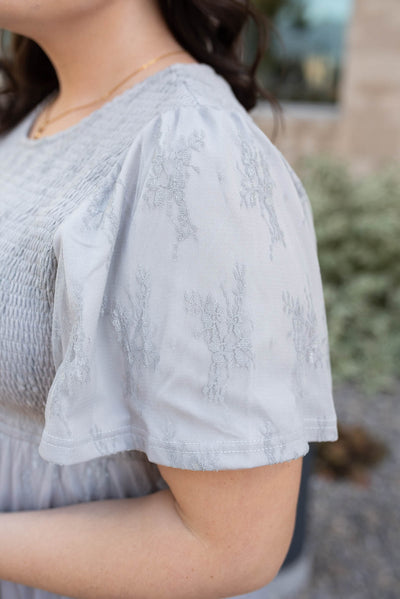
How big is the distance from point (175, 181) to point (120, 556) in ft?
1.65

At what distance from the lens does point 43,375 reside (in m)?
0.90

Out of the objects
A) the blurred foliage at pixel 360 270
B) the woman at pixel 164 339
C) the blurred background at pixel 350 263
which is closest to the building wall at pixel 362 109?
the blurred background at pixel 350 263

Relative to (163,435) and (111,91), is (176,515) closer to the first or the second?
(163,435)

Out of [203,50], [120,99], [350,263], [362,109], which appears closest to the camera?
[120,99]

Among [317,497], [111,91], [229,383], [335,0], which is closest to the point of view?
[229,383]

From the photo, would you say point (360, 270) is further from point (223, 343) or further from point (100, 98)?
point (223, 343)

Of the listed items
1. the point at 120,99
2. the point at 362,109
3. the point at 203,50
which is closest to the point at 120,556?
the point at 120,99

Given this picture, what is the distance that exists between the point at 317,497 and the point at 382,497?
1.21 ft

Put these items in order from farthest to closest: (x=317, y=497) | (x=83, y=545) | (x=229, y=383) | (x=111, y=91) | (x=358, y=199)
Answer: (x=358, y=199) → (x=317, y=497) → (x=111, y=91) → (x=83, y=545) → (x=229, y=383)

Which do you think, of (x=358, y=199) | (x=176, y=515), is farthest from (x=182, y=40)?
(x=358, y=199)

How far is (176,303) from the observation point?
759mm

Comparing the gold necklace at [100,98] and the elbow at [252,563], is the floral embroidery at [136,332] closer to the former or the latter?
the elbow at [252,563]

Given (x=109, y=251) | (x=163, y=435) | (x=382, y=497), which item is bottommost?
(x=382, y=497)

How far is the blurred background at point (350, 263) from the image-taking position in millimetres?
3002
